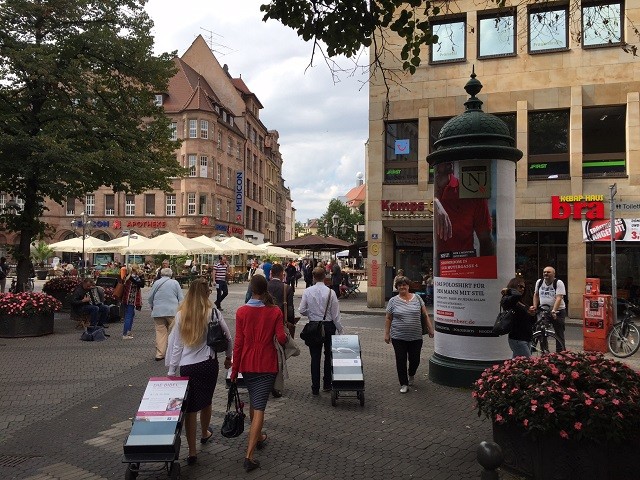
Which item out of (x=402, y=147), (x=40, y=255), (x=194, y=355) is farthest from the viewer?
(x=40, y=255)

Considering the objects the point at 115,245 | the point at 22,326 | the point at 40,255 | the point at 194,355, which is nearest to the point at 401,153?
the point at 22,326

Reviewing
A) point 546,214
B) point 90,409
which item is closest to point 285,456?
point 90,409

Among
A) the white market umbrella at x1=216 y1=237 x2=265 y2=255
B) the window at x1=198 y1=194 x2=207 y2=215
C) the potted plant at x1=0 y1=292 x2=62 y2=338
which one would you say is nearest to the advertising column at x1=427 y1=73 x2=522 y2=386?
the potted plant at x1=0 y1=292 x2=62 y2=338

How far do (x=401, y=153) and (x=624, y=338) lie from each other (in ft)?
37.3

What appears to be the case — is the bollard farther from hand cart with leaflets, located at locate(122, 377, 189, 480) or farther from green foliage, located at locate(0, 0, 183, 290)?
green foliage, located at locate(0, 0, 183, 290)

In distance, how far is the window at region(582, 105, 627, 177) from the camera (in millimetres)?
18250

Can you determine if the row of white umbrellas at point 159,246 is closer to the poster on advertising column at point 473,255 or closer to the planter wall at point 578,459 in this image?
the poster on advertising column at point 473,255

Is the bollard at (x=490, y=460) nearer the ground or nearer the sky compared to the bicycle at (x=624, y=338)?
nearer the sky

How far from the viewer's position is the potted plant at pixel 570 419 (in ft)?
13.9

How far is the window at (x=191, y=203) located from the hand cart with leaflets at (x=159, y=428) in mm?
48275

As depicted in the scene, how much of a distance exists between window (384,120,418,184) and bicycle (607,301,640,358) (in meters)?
10.4

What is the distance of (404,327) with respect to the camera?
774 cm

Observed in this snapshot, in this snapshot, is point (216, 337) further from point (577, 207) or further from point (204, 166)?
point (204, 166)

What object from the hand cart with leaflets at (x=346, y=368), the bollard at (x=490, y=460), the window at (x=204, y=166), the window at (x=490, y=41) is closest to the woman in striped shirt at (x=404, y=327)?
the hand cart with leaflets at (x=346, y=368)
